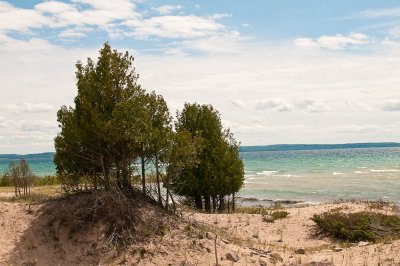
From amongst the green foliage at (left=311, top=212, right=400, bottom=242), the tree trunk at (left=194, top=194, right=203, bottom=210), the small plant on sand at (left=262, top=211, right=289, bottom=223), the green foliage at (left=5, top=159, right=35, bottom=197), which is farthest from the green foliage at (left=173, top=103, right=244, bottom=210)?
the green foliage at (left=5, top=159, right=35, bottom=197)

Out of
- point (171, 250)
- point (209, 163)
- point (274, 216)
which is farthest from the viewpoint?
point (209, 163)

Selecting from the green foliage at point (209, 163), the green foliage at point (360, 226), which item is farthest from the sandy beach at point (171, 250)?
the green foliage at point (209, 163)

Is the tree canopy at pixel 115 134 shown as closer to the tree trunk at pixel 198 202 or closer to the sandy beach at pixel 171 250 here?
the sandy beach at pixel 171 250

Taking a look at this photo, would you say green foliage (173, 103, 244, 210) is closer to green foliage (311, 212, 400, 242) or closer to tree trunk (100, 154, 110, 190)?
green foliage (311, 212, 400, 242)

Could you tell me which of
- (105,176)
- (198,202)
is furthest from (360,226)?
(198,202)

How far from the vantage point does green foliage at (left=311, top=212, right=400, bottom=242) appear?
2236cm

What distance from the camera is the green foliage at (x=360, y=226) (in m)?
22.4

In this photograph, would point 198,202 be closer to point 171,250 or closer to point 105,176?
point 105,176

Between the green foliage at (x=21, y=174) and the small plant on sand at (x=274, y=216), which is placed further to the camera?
the green foliage at (x=21, y=174)

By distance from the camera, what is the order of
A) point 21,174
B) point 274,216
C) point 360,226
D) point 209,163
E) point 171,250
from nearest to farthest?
1. point 171,250
2. point 360,226
3. point 274,216
4. point 209,163
5. point 21,174

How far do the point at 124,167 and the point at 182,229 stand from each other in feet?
12.5

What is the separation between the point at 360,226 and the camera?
2322cm

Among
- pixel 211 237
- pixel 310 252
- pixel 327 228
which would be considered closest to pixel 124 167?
pixel 211 237

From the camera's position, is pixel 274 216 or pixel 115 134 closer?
pixel 115 134
